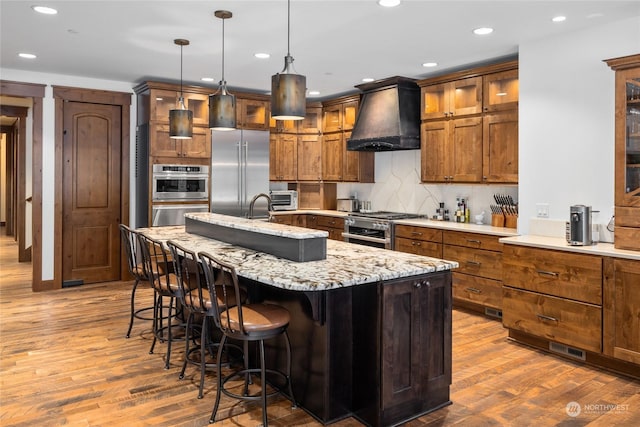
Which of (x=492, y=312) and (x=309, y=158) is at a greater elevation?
(x=309, y=158)

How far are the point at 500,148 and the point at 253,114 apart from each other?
3435 millimetres

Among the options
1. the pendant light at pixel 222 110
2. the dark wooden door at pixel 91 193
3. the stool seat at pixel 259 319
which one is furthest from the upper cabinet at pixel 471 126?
the dark wooden door at pixel 91 193

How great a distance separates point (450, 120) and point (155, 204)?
3.66 metres

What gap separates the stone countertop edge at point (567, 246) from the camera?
11.4 ft

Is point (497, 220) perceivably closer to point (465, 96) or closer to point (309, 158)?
point (465, 96)

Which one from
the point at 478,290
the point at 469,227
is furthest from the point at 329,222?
the point at 478,290

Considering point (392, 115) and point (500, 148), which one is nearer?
point (500, 148)

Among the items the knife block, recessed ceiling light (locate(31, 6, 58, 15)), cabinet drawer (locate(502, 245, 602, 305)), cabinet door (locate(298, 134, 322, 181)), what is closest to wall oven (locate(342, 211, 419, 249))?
the knife block

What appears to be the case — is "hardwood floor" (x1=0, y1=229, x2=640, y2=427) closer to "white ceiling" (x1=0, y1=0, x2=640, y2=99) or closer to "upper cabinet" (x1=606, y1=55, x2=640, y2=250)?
"upper cabinet" (x1=606, y1=55, x2=640, y2=250)

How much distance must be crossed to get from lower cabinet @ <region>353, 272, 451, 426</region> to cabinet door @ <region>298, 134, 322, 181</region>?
487 centimetres

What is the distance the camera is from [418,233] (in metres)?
5.61

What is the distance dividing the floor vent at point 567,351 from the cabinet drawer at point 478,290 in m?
0.88

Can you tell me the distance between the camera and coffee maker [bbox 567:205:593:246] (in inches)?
151

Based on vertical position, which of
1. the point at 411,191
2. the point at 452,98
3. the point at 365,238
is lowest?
the point at 365,238
